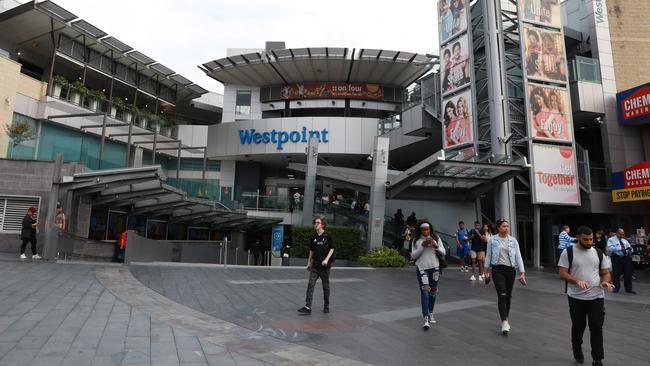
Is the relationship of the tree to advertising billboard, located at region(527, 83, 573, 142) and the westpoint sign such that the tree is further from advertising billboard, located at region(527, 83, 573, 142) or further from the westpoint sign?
advertising billboard, located at region(527, 83, 573, 142)

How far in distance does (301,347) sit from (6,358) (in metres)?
3.00

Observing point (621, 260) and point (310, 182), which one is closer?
point (621, 260)

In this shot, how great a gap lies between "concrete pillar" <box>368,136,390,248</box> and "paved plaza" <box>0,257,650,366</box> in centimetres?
880

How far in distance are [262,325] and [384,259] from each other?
478 inches

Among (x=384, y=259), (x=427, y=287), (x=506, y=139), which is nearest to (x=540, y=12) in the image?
(x=506, y=139)

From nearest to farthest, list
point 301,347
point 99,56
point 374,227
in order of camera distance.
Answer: point 301,347, point 374,227, point 99,56

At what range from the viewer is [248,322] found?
20.3 feet

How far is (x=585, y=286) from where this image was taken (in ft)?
15.3

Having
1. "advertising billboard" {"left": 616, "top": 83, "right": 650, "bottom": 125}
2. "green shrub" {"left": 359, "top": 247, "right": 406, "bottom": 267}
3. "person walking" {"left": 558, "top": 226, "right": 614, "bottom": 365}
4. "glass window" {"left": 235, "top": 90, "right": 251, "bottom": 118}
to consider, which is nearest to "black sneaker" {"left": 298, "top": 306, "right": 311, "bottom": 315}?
"person walking" {"left": 558, "top": 226, "right": 614, "bottom": 365}

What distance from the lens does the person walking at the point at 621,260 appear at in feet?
37.0

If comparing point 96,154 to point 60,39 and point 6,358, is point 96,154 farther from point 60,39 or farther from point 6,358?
point 6,358

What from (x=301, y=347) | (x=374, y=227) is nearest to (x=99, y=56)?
(x=374, y=227)

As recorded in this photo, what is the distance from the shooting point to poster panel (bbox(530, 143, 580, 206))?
Result: 2020cm

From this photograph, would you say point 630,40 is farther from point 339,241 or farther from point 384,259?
point 339,241
